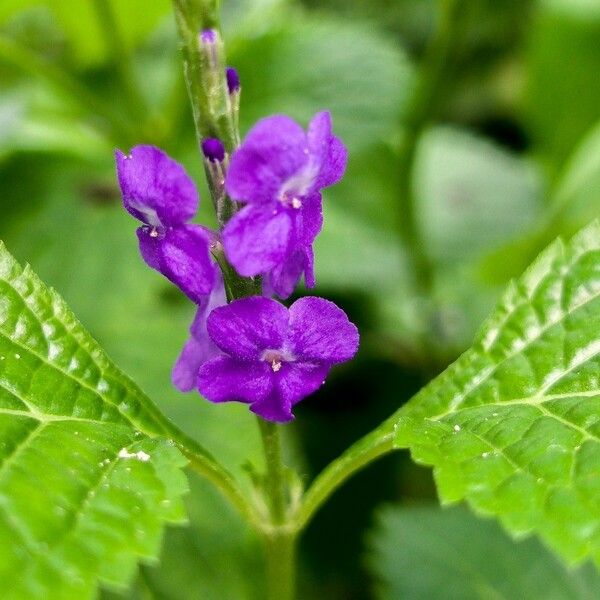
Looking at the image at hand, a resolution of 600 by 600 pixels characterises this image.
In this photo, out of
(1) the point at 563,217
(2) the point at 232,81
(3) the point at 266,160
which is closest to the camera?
(3) the point at 266,160

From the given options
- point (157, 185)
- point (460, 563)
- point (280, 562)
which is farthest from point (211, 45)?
point (460, 563)

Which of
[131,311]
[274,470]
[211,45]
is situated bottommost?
[131,311]

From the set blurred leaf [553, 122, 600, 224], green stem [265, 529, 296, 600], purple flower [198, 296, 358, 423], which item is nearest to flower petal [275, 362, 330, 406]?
purple flower [198, 296, 358, 423]

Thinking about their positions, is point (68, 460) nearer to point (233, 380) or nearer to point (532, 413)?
point (233, 380)

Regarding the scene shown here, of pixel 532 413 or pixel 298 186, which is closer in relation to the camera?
pixel 298 186

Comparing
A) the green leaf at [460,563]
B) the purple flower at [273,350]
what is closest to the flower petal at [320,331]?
the purple flower at [273,350]

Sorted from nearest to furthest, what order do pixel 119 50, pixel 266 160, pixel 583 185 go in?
pixel 266 160 < pixel 119 50 < pixel 583 185

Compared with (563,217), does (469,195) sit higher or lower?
lower

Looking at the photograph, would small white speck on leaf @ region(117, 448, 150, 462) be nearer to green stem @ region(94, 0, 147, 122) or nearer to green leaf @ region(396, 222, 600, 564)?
green leaf @ region(396, 222, 600, 564)
